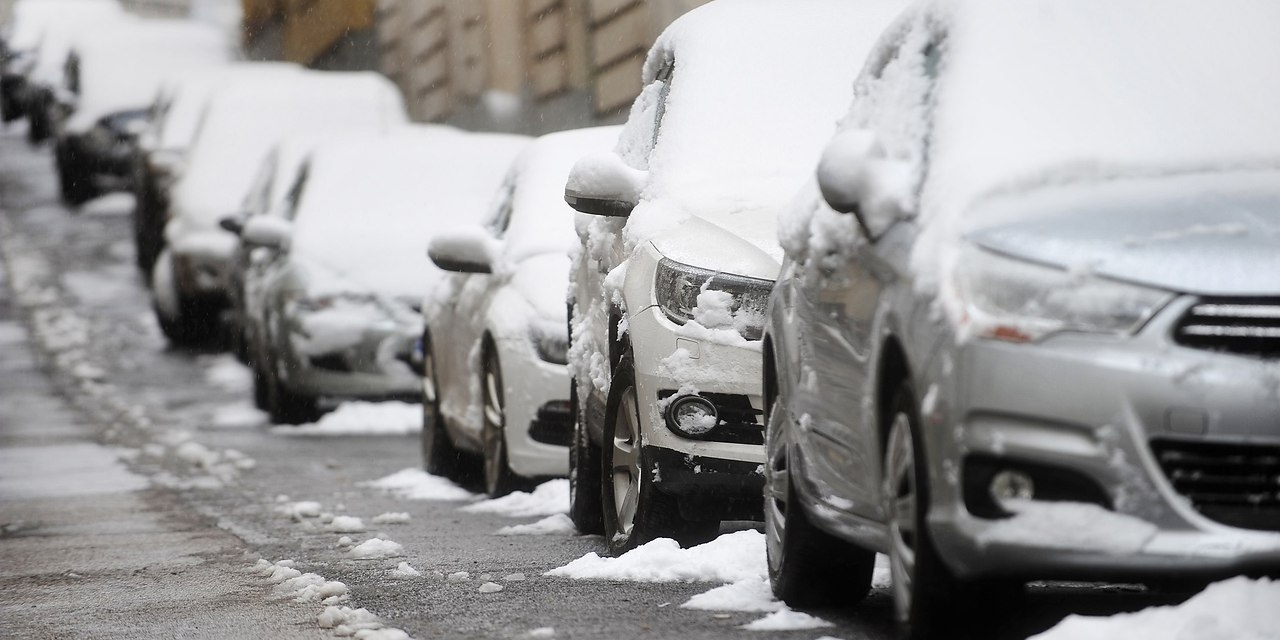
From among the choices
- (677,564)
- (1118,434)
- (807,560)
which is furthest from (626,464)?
(1118,434)

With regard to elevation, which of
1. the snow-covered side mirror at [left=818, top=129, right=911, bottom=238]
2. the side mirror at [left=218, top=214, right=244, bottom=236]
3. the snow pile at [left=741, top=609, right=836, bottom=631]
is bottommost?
the side mirror at [left=218, top=214, right=244, bottom=236]

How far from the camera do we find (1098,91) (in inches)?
211

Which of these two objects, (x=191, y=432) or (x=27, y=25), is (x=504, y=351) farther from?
(x=27, y=25)

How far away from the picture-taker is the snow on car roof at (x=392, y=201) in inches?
537

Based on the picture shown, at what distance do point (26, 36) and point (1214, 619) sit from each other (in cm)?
3798

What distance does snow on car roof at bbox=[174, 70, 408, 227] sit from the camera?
1888cm

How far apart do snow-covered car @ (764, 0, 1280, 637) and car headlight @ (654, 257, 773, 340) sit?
1141mm

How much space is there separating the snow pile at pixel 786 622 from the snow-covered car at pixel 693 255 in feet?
3.43

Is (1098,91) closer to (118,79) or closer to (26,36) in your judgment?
(118,79)

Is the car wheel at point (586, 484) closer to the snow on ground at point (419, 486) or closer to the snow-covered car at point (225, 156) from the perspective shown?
the snow on ground at point (419, 486)

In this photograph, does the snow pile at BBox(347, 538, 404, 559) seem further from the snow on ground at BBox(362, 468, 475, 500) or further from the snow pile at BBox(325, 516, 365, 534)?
the snow on ground at BBox(362, 468, 475, 500)

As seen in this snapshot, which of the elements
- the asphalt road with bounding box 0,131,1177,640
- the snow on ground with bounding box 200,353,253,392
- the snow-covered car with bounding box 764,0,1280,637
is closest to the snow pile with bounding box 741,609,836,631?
the asphalt road with bounding box 0,131,1177,640

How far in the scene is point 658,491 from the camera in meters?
7.17

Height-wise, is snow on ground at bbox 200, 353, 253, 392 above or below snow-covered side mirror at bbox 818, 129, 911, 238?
below
